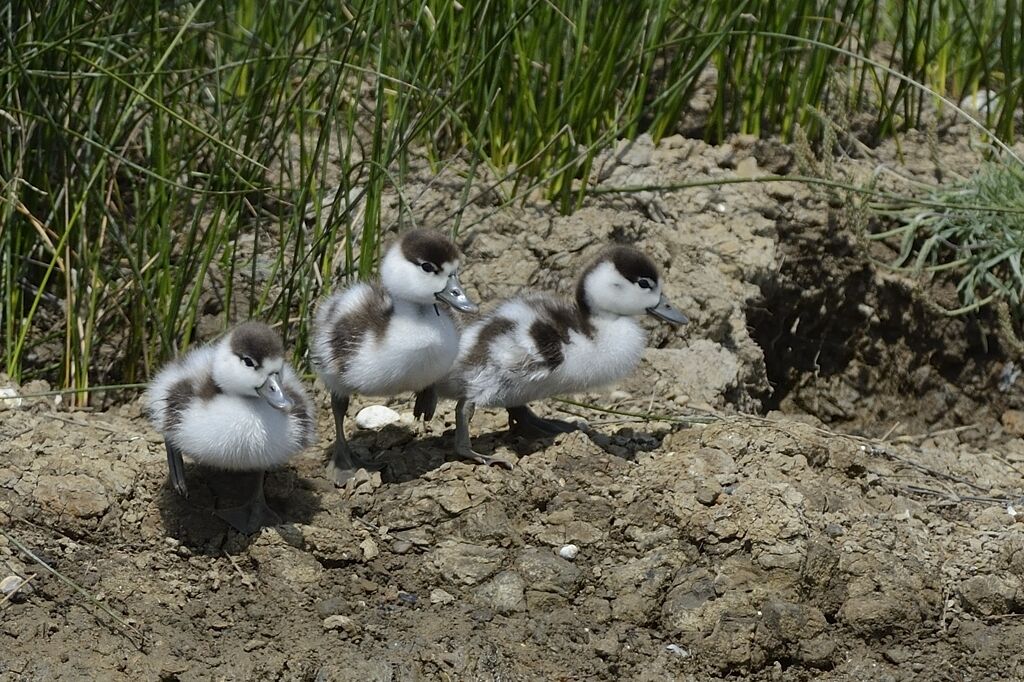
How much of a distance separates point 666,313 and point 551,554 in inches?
49.7

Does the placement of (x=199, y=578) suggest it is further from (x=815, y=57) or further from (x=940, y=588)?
(x=815, y=57)

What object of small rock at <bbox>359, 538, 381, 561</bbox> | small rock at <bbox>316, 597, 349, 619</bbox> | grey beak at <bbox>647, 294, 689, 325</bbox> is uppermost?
grey beak at <bbox>647, 294, 689, 325</bbox>

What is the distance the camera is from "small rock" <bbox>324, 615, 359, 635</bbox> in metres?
4.70

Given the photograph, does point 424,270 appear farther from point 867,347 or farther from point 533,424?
point 867,347

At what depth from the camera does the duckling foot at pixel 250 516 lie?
16.7 feet

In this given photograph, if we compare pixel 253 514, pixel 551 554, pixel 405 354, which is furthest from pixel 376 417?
pixel 551 554

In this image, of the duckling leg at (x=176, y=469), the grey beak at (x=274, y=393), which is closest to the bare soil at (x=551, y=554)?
the duckling leg at (x=176, y=469)

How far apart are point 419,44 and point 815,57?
6.61 feet

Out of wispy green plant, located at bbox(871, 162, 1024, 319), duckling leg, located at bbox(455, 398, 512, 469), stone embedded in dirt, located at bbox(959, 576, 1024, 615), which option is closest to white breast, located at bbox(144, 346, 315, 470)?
duckling leg, located at bbox(455, 398, 512, 469)

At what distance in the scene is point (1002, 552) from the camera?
5.14 metres

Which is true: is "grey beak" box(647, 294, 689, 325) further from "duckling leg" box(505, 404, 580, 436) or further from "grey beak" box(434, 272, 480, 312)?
"grey beak" box(434, 272, 480, 312)

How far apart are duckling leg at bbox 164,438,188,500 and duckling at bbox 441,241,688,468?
1072 millimetres

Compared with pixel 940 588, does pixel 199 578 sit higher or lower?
lower

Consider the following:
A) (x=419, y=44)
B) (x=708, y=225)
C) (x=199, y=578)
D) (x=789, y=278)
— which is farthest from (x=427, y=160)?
(x=199, y=578)
